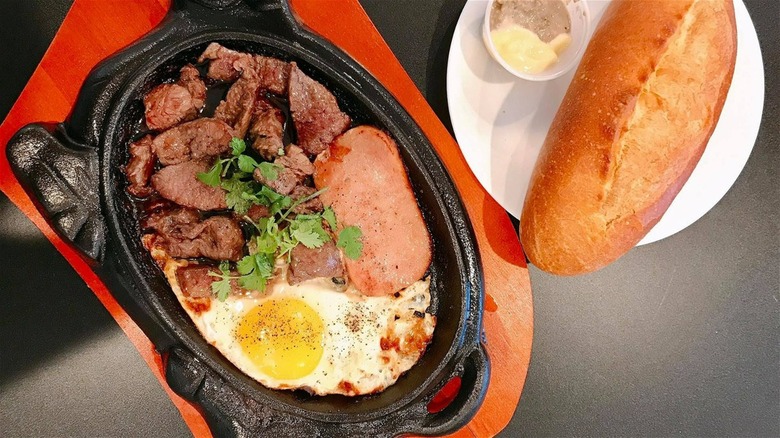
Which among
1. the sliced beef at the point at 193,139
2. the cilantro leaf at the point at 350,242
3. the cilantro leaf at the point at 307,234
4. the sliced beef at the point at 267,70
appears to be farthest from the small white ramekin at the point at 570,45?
the sliced beef at the point at 193,139

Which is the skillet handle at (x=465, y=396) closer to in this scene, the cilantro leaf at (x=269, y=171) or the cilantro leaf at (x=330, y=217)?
the cilantro leaf at (x=330, y=217)

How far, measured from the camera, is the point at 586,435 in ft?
9.85

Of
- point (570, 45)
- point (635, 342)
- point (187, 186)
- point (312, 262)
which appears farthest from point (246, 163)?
point (635, 342)

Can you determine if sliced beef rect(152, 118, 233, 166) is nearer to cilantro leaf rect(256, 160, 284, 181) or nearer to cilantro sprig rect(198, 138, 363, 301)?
cilantro sprig rect(198, 138, 363, 301)

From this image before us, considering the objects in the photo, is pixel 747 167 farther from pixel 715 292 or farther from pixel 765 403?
pixel 765 403

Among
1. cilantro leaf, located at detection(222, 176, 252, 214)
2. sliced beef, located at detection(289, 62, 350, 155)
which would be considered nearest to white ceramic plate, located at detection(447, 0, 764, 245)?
sliced beef, located at detection(289, 62, 350, 155)

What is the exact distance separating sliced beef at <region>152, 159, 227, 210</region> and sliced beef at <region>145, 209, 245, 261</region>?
7 centimetres

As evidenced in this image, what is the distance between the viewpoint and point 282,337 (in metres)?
2.51

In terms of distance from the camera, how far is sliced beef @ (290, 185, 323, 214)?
2.48 meters

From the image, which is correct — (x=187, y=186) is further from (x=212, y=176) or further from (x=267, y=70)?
(x=267, y=70)

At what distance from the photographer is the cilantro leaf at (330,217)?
2500 mm

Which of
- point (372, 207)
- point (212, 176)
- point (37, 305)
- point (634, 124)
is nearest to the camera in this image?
point (634, 124)

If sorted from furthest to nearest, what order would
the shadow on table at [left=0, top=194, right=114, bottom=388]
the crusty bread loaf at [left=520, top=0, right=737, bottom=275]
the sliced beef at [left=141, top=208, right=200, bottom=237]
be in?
1. the shadow on table at [left=0, top=194, right=114, bottom=388]
2. the sliced beef at [left=141, top=208, right=200, bottom=237]
3. the crusty bread loaf at [left=520, top=0, right=737, bottom=275]

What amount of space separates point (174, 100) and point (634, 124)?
Answer: 6.19ft
